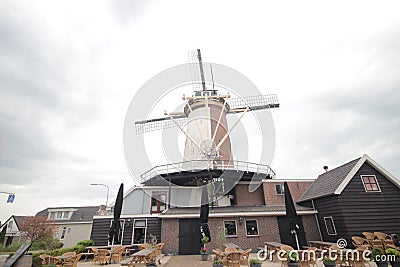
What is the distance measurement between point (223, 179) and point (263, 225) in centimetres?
411

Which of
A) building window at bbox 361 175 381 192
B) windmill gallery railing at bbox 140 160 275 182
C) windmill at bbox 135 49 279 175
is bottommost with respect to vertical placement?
building window at bbox 361 175 381 192

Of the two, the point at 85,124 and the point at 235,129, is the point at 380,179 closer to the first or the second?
the point at 235,129

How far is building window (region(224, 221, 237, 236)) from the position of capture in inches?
498

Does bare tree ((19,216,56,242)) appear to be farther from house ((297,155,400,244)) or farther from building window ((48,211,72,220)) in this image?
house ((297,155,400,244))

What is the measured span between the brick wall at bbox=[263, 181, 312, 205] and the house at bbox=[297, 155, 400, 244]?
3.56 metres

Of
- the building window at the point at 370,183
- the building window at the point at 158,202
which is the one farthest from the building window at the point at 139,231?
the building window at the point at 370,183

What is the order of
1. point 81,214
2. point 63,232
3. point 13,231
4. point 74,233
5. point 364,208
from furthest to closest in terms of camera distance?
point 13,231 < point 81,214 < point 63,232 < point 74,233 < point 364,208

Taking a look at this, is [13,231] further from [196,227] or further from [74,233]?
[196,227]

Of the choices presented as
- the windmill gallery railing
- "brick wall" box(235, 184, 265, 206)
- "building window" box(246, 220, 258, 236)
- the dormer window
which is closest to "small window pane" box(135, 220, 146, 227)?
the windmill gallery railing

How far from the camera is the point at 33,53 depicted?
6863mm

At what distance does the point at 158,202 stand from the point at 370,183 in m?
14.0

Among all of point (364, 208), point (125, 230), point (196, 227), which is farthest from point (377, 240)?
point (125, 230)

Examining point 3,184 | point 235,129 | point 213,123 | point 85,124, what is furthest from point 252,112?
point 3,184

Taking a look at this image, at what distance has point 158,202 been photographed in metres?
15.9
